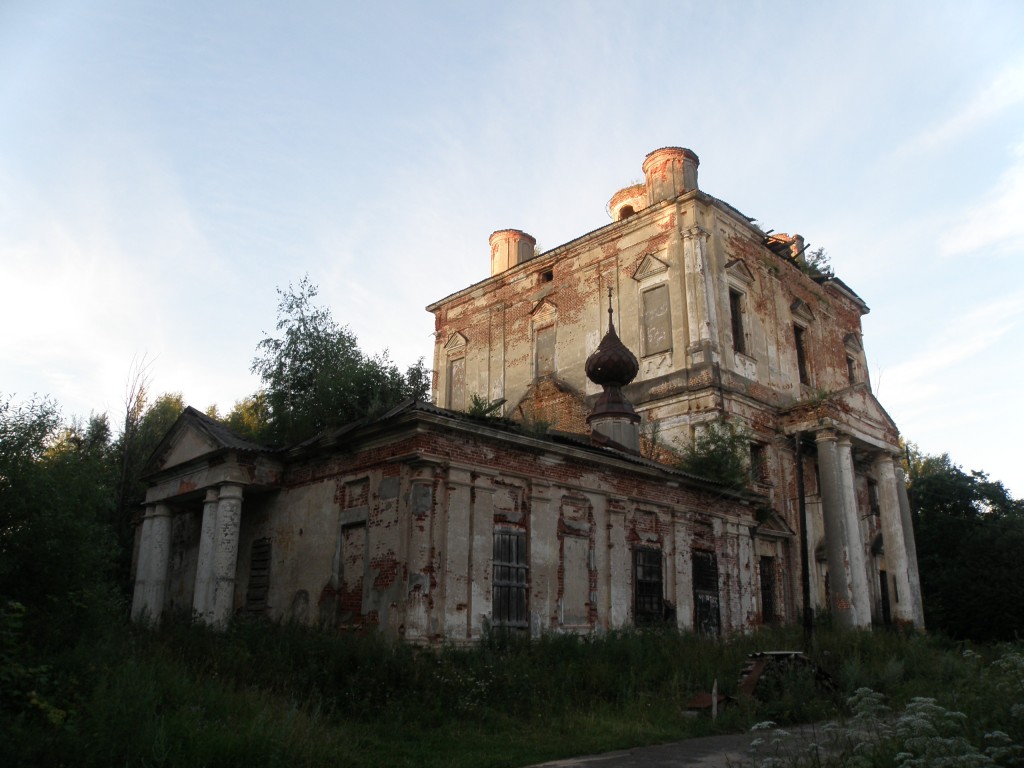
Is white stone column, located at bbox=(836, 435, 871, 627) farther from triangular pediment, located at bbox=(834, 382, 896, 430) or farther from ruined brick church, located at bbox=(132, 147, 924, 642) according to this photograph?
triangular pediment, located at bbox=(834, 382, 896, 430)

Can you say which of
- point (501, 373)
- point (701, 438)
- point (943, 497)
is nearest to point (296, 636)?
point (701, 438)

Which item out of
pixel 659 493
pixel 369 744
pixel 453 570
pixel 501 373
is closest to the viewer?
pixel 369 744

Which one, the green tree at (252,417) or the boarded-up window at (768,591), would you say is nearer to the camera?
the boarded-up window at (768,591)

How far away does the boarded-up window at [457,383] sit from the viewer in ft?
98.2

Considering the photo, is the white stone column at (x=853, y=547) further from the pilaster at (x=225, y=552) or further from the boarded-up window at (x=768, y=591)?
the pilaster at (x=225, y=552)

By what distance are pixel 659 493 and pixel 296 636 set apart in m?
8.15

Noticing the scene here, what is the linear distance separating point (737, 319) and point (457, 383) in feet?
36.2

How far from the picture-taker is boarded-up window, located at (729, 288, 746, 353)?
23688 millimetres

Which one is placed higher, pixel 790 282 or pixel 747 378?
pixel 790 282

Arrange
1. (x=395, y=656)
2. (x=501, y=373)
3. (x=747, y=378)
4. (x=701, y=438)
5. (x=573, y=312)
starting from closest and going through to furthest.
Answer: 1. (x=395, y=656)
2. (x=701, y=438)
3. (x=747, y=378)
4. (x=573, y=312)
5. (x=501, y=373)

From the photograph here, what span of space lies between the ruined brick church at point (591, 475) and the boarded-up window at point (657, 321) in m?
0.09

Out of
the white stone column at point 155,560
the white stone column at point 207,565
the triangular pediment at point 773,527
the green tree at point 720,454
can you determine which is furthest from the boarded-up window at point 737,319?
the white stone column at point 155,560

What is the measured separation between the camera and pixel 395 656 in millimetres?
→ 10398

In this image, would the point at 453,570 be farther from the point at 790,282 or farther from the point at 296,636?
the point at 790,282
